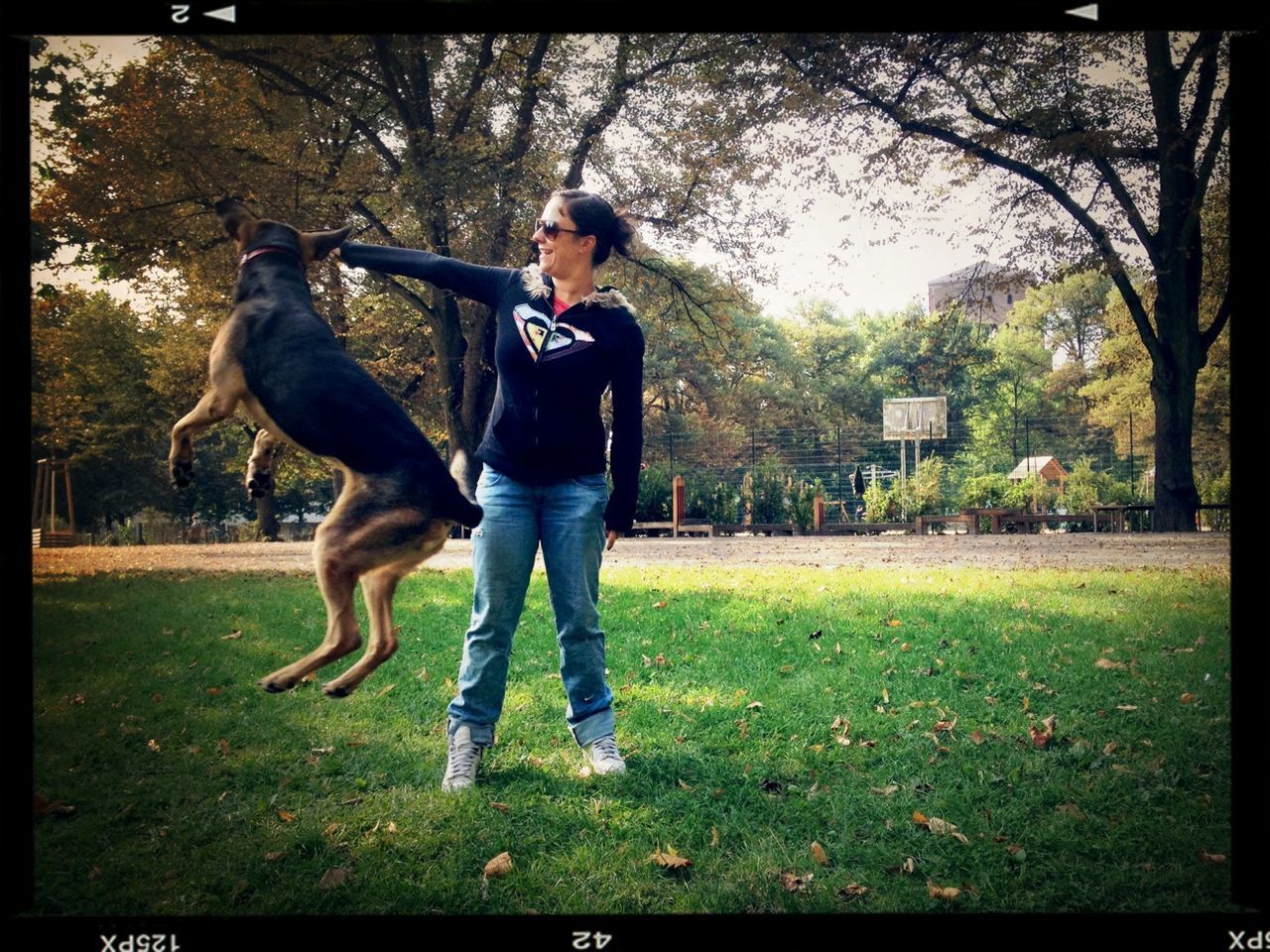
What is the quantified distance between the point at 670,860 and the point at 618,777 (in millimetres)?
526

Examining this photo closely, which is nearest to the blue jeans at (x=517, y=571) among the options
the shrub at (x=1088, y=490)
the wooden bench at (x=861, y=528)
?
the wooden bench at (x=861, y=528)

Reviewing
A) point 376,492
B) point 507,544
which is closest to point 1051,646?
point 507,544

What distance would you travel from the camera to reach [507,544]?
3.03m

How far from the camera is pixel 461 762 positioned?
3.00m

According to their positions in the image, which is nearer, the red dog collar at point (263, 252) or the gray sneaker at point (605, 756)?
the red dog collar at point (263, 252)

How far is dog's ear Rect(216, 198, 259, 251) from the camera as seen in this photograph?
2.81 m

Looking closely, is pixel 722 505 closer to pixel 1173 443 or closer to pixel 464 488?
pixel 464 488

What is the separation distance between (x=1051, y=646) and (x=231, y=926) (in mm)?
3215

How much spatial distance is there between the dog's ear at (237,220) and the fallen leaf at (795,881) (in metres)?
2.76

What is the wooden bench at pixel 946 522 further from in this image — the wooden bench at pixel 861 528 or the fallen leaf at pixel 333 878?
the fallen leaf at pixel 333 878

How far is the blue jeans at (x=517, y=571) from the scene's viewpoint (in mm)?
3023

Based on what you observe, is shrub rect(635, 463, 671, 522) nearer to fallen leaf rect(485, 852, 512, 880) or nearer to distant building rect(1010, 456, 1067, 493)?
distant building rect(1010, 456, 1067, 493)

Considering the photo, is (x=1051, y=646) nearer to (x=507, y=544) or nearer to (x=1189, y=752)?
(x=1189, y=752)

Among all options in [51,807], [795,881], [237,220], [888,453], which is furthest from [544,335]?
[51,807]
